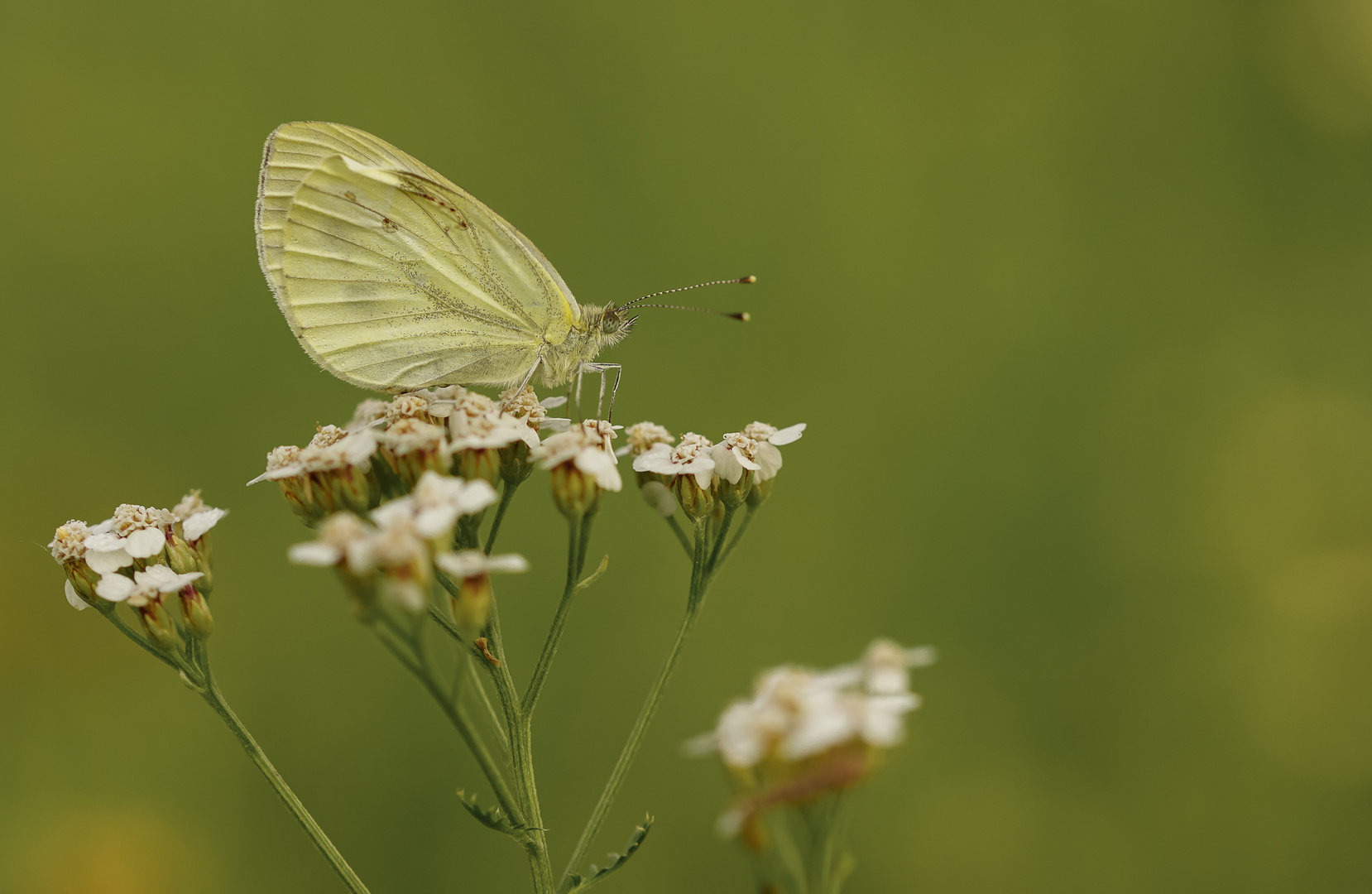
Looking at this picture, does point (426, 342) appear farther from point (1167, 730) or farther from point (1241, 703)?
point (1241, 703)

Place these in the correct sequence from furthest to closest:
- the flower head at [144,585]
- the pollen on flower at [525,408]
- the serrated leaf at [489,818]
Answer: the pollen on flower at [525,408] < the flower head at [144,585] < the serrated leaf at [489,818]

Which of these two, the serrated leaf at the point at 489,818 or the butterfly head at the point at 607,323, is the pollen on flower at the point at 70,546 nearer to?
the serrated leaf at the point at 489,818

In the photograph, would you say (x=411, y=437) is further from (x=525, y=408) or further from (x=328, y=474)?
(x=525, y=408)

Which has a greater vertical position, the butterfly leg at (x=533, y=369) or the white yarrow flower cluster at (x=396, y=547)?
the butterfly leg at (x=533, y=369)

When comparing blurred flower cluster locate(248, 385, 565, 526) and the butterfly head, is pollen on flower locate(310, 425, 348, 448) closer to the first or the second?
blurred flower cluster locate(248, 385, 565, 526)

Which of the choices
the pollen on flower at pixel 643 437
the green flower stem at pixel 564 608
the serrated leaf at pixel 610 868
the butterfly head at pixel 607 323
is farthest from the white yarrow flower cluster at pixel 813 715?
the butterfly head at pixel 607 323

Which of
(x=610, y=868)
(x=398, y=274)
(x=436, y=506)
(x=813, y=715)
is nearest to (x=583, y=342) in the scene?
(x=398, y=274)

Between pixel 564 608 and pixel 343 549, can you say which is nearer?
pixel 343 549
